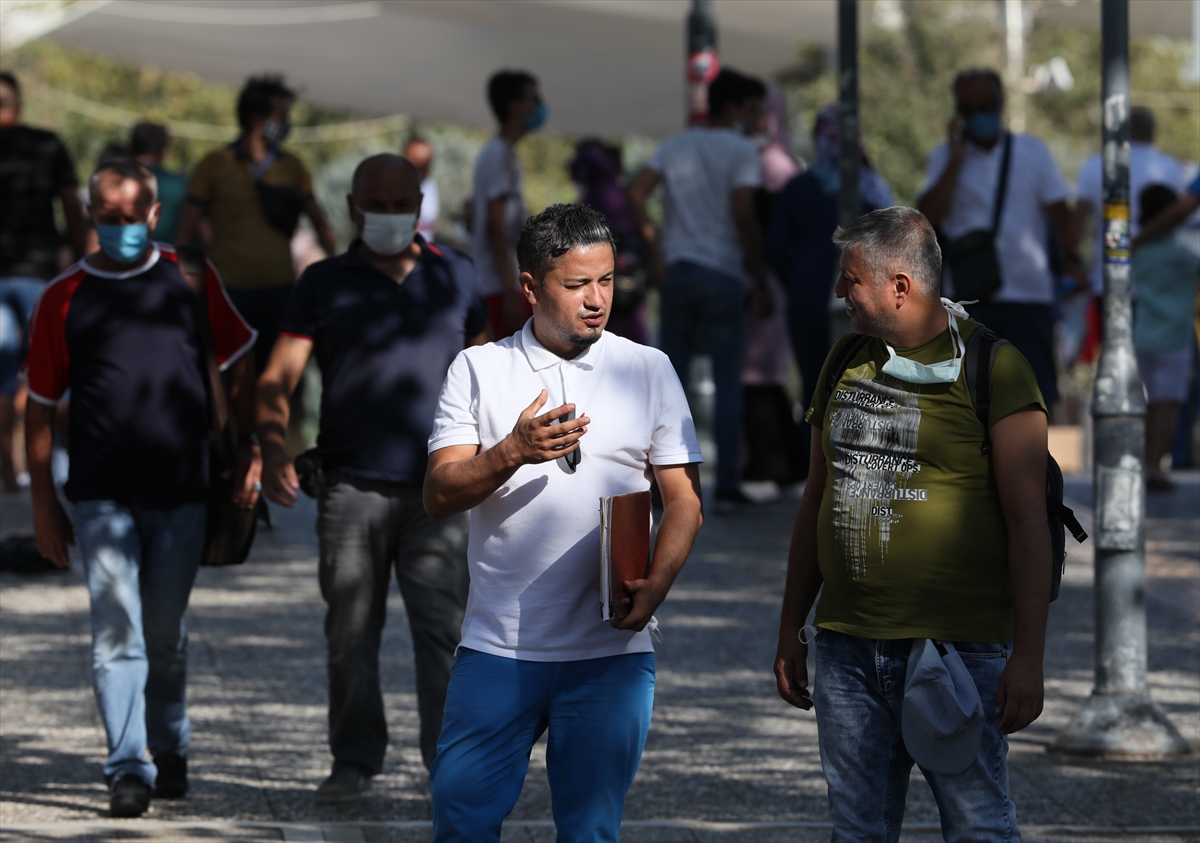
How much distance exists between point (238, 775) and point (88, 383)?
1364 millimetres

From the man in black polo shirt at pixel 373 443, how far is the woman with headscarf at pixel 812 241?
473 centimetres

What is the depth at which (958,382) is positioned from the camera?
3553 mm

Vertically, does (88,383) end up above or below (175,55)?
below

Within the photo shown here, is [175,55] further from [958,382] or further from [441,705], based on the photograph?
[958,382]

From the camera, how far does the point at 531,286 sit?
3.69 meters

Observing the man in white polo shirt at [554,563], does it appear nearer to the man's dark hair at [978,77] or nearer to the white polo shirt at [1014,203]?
the man's dark hair at [978,77]

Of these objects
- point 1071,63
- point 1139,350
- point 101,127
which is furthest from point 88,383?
point 1071,63

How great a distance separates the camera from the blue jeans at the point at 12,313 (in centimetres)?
995

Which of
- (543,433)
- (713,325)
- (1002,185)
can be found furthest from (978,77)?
(543,433)

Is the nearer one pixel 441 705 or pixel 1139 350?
pixel 441 705

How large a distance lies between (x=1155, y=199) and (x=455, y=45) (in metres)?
6.54

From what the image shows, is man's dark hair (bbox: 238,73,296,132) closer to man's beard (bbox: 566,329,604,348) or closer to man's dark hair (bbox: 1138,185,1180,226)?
man's dark hair (bbox: 1138,185,1180,226)

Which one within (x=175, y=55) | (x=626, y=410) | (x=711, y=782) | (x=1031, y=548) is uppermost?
(x=175, y=55)

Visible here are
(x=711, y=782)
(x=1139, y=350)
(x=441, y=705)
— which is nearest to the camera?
(x=441, y=705)
